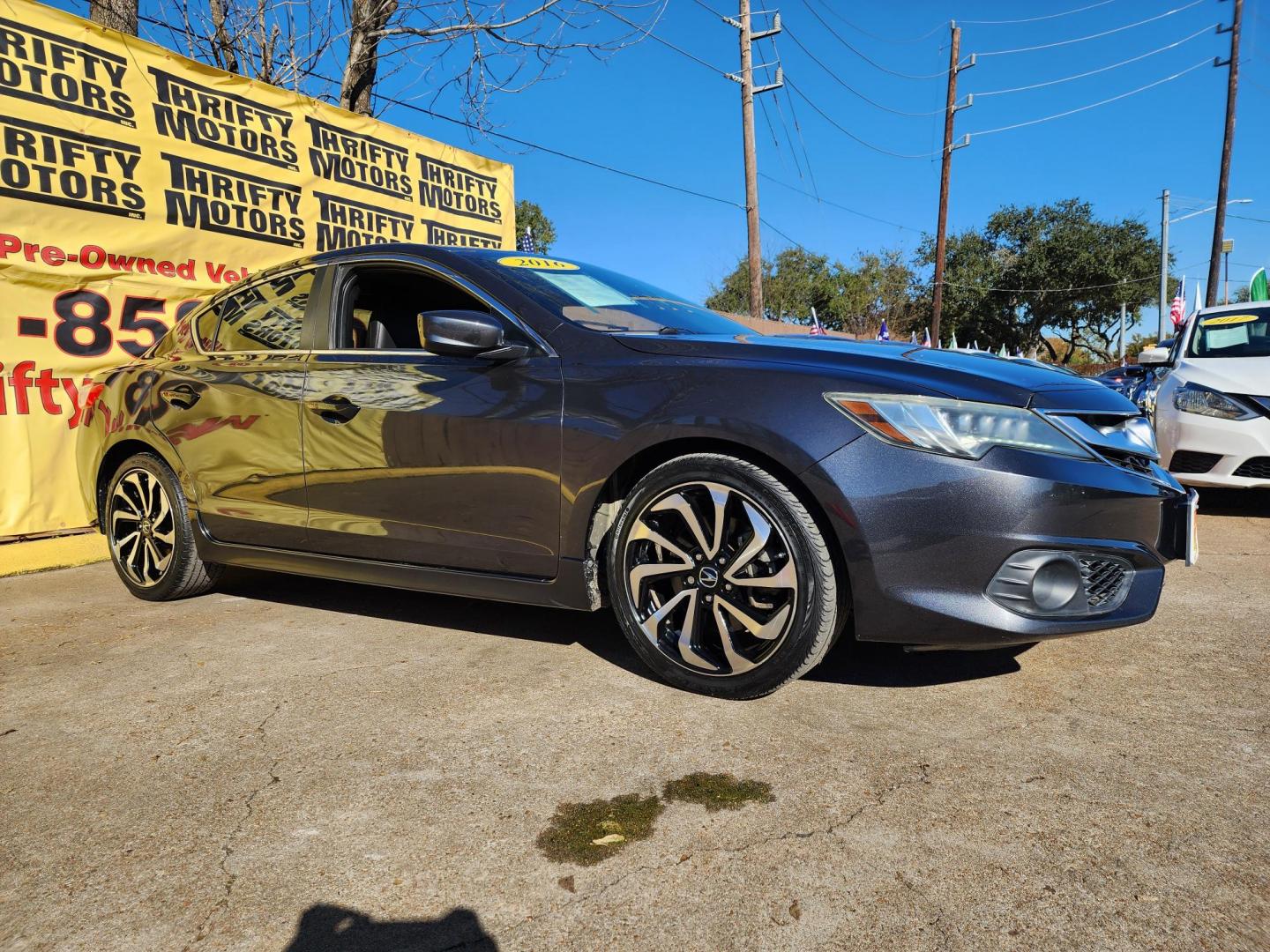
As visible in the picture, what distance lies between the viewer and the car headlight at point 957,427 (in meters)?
2.43

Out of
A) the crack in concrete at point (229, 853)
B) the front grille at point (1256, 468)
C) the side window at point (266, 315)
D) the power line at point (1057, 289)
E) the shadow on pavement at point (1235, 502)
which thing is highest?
the power line at point (1057, 289)

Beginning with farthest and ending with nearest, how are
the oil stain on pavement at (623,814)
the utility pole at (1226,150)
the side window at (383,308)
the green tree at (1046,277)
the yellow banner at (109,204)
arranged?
the green tree at (1046,277)
the utility pole at (1226,150)
the yellow banner at (109,204)
the side window at (383,308)
the oil stain on pavement at (623,814)

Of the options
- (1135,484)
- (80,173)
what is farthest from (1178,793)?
(80,173)

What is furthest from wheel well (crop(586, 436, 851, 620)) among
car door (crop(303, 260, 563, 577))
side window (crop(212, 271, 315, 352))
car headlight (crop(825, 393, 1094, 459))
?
side window (crop(212, 271, 315, 352))

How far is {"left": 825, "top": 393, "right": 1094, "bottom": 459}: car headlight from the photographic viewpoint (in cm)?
243

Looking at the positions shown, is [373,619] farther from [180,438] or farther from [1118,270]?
[1118,270]

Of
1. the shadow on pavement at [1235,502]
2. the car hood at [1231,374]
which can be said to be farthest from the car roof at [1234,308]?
the shadow on pavement at [1235,502]

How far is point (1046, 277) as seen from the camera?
43750 millimetres

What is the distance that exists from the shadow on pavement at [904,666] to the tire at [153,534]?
9.56 ft

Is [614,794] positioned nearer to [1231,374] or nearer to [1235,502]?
[1231,374]

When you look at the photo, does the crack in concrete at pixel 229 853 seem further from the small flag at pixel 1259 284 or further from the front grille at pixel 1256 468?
the small flag at pixel 1259 284

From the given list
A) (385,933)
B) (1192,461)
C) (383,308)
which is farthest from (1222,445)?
(385,933)

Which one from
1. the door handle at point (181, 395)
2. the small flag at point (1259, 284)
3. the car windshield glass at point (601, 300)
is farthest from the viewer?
the small flag at point (1259, 284)

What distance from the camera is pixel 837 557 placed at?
100 inches
